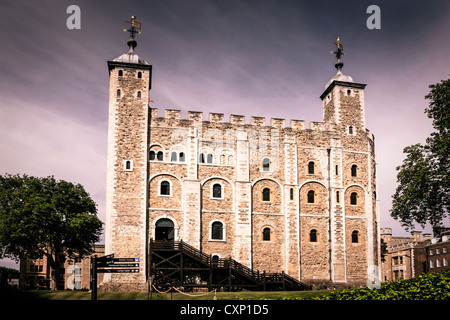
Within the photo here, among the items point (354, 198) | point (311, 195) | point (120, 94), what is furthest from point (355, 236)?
point (120, 94)

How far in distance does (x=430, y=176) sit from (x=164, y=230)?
730 inches

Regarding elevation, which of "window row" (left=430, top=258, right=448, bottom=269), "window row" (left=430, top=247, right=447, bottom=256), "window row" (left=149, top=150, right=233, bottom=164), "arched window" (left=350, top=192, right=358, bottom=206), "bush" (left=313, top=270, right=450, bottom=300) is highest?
"window row" (left=149, top=150, right=233, bottom=164)

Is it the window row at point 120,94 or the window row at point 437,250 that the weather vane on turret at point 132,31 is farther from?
the window row at point 437,250

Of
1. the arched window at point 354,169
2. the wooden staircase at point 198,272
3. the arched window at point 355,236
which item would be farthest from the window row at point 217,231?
the arched window at point 354,169

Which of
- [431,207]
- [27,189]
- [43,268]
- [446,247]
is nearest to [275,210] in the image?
[431,207]

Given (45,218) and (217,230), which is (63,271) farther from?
(217,230)

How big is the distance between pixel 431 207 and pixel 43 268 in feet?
213

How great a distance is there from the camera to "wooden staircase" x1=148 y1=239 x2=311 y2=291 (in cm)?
3256

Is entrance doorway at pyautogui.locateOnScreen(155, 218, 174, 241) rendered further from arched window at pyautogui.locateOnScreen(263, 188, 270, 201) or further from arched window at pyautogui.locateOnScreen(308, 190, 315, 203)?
arched window at pyautogui.locateOnScreen(308, 190, 315, 203)

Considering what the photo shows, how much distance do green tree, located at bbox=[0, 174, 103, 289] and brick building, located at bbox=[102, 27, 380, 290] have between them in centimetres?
767

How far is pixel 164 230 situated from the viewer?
35.2 meters

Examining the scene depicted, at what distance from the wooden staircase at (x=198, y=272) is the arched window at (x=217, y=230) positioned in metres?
1.80

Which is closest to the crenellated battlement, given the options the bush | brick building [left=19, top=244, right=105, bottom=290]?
the bush

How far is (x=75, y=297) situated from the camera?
27.2 m
